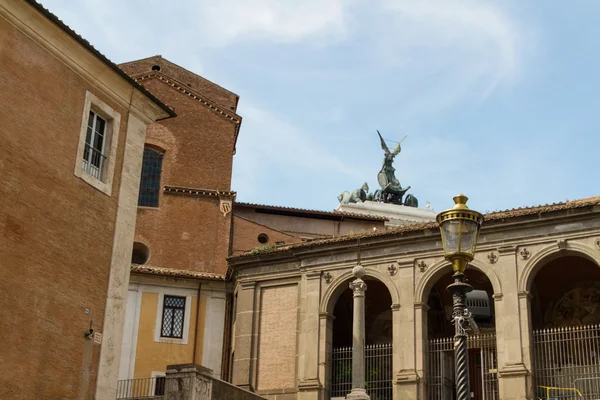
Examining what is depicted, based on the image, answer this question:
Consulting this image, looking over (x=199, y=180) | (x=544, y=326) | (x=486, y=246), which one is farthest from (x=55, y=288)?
(x=199, y=180)

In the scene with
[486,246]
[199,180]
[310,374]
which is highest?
[199,180]

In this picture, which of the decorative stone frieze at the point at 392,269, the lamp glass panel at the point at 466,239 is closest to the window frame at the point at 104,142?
the lamp glass panel at the point at 466,239

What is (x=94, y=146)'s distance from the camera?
60.3 feet

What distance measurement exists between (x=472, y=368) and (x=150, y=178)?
15.3 meters

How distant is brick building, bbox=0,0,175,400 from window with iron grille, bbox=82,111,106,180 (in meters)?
0.02

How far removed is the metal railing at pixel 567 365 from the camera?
23.5m

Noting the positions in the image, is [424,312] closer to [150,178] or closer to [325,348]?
[325,348]

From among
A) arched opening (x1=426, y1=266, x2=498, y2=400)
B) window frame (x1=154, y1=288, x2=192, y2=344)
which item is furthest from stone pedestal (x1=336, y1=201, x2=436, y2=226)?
arched opening (x1=426, y1=266, x2=498, y2=400)

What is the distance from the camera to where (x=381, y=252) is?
89.0 feet

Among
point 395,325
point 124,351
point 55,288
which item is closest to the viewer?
point 55,288

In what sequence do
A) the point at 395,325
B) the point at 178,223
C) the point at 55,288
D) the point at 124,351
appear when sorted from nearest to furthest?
the point at 55,288 → the point at 395,325 → the point at 124,351 → the point at 178,223

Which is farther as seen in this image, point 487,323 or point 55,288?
point 487,323

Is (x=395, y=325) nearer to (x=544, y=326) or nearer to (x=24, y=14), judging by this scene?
(x=544, y=326)

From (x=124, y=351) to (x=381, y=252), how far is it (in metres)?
8.81
